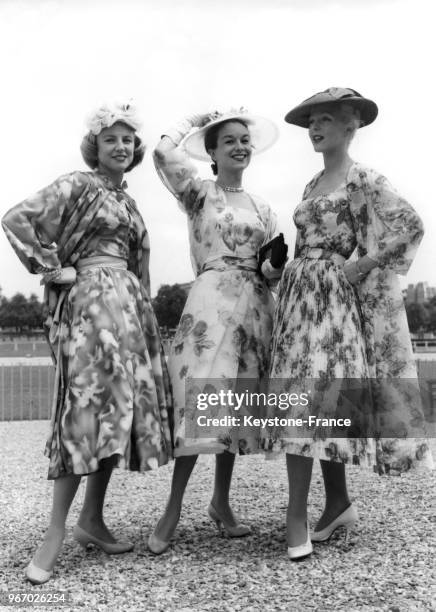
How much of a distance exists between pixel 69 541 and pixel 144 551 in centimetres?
60

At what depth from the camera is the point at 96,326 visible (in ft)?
11.5

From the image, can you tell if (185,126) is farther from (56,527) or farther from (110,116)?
(56,527)

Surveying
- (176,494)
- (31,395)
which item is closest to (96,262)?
(176,494)

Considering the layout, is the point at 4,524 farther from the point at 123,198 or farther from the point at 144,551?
the point at 123,198

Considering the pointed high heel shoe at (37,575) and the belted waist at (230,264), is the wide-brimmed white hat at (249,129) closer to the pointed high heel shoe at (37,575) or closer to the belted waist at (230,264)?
the belted waist at (230,264)

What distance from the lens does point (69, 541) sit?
4281mm

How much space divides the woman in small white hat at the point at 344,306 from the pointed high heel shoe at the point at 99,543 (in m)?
0.91

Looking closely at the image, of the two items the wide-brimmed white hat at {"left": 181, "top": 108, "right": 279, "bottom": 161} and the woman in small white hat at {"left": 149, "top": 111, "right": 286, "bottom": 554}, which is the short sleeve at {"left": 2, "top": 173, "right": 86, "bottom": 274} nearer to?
the woman in small white hat at {"left": 149, "top": 111, "right": 286, "bottom": 554}

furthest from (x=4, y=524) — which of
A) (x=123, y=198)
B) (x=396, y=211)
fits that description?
(x=396, y=211)

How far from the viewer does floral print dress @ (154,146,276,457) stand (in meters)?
3.78

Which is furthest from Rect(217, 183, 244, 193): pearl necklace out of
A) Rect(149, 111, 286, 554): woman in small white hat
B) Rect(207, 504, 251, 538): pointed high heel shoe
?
Rect(207, 504, 251, 538): pointed high heel shoe

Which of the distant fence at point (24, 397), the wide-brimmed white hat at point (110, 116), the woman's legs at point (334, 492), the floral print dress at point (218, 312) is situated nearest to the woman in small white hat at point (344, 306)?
the floral print dress at point (218, 312)

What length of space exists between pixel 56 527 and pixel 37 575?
0.77 ft

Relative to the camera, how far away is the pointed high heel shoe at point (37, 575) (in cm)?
340
